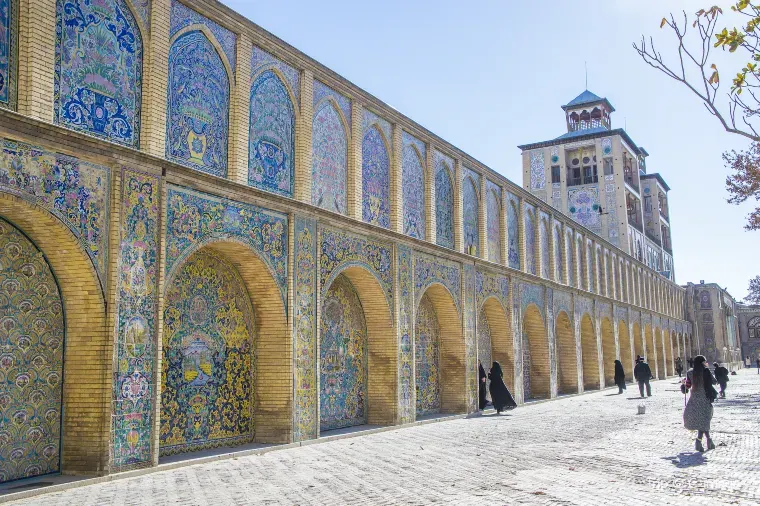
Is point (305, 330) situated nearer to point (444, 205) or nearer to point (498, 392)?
point (444, 205)

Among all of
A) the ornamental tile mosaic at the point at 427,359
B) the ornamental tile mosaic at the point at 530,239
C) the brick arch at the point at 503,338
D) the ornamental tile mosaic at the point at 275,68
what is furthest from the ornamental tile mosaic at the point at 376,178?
the ornamental tile mosaic at the point at 530,239

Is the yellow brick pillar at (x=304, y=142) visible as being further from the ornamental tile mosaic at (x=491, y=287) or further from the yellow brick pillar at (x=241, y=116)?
the ornamental tile mosaic at (x=491, y=287)

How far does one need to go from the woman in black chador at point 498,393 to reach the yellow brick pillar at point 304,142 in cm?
803

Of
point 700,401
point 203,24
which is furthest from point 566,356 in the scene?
point 203,24

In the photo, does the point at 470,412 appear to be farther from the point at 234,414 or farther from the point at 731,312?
the point at 731,312

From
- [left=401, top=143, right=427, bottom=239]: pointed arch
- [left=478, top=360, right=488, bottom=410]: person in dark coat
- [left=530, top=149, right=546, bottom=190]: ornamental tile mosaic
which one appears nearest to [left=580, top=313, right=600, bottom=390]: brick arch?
[left=478, top=360, right=488, bottom=410]: person in dark coat

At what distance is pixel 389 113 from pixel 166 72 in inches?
251

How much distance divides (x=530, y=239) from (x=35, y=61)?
18.1 m

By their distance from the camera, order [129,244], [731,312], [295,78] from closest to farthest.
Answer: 1. [129,244]
2. [295,78]
3. [731,312]

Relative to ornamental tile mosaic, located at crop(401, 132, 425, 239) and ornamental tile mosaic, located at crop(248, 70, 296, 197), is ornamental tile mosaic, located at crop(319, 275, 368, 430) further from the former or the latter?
ornamental tile mosaic, located at crop(248, 70, 296, 197)

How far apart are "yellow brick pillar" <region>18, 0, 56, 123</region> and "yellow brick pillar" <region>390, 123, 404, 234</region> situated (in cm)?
814

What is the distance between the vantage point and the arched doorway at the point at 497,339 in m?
20.3

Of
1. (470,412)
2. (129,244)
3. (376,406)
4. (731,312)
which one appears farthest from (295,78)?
(731,312)

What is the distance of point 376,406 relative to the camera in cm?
1430
